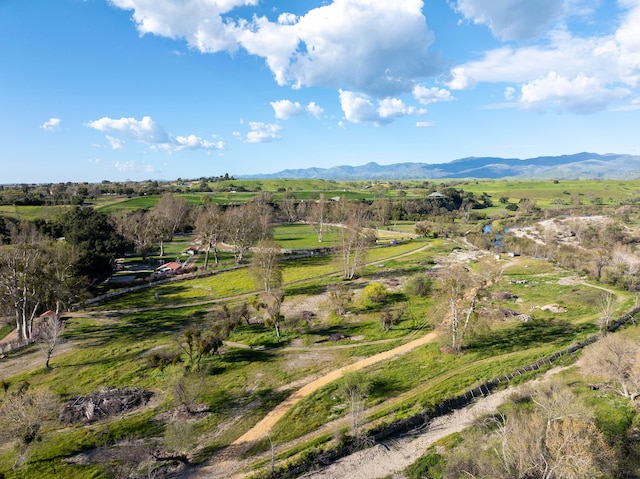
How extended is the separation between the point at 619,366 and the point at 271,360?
1497 inches

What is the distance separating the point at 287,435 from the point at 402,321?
98.1ft

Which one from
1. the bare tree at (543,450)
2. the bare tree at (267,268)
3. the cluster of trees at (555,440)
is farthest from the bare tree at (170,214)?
the bare tree at (543,450)

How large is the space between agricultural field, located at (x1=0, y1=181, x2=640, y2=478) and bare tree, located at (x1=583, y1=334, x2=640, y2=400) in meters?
4.92

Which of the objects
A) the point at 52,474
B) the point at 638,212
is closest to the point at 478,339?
the point at 52,474

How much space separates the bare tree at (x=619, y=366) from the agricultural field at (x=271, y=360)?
4.92 metres

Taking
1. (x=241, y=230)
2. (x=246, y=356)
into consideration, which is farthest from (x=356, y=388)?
(x=241, y=230)

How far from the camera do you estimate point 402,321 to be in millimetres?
56219

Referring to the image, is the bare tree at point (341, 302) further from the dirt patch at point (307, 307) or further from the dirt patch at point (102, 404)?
the dirt patch at point (102, 404)

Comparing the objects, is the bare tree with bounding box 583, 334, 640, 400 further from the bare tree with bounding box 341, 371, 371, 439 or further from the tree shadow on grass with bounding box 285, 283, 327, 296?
the tree shadow on grass with bounding box 285, 283, 327, 296

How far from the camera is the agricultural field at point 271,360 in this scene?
29.7 metres

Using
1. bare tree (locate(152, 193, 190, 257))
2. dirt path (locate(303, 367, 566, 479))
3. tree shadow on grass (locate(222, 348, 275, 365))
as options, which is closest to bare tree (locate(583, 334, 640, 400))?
dirt path (locate(303, 367, 566, 479))

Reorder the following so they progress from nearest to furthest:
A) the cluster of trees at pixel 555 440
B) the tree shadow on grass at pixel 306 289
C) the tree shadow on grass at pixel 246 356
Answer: the cluster of trees at pixel 555 440 → the tree shadow on grass at pixel 246 356 → the tree shadow on grass at pixel 306 289

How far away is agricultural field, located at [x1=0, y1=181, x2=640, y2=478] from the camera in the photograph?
29.7 meters

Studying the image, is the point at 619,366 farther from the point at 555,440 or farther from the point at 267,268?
the point at 267,268
